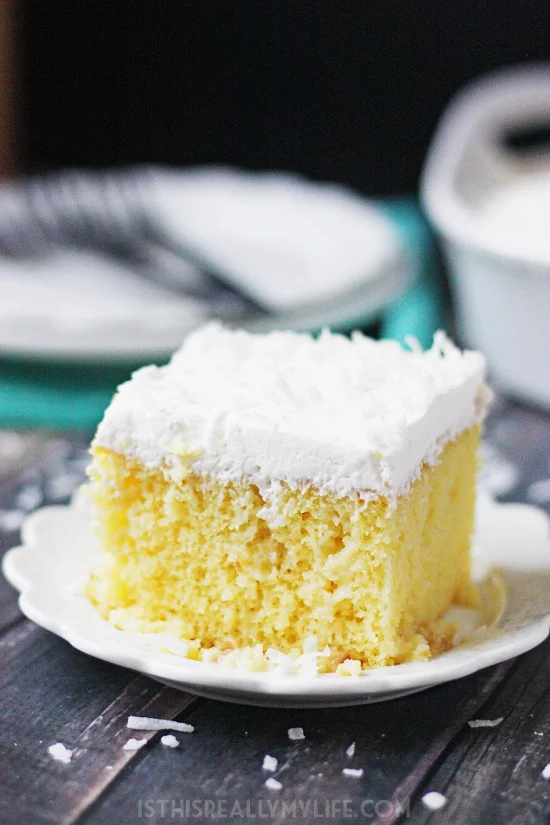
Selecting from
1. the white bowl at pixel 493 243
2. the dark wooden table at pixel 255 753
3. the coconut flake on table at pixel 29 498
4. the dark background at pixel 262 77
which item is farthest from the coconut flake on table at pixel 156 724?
the dark background at pixel 262 77

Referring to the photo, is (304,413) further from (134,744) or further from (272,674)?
(134,744)

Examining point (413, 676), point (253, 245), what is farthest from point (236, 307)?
point (413, 676)

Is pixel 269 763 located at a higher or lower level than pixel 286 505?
lower

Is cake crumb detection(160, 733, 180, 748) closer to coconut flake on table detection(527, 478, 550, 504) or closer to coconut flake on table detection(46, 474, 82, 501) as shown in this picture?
coconut flake on table detection(46, 474, 82, 501)

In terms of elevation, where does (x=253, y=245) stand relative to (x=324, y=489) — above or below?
below

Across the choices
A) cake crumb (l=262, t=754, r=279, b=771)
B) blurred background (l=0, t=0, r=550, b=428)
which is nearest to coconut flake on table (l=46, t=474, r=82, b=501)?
blurred background (l=0, t=0, r=550, b=428)

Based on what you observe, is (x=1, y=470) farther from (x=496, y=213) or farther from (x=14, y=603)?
(x=496, y=213)

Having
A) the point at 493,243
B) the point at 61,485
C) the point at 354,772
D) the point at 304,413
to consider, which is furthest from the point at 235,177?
the point at 354,772

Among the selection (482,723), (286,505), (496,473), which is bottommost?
(496,473)
